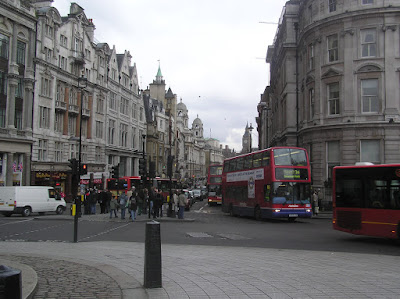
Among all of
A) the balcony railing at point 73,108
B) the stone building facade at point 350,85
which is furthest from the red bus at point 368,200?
the balcony railing at point 73,108

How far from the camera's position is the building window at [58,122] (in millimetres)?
47188

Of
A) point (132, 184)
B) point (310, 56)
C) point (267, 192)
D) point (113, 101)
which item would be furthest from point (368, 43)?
point (113, 101)

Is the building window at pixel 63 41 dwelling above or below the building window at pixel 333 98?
above

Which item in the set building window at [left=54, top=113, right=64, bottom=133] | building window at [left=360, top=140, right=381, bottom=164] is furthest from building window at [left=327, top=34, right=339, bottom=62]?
building window at [left=54, top=113, right=64, bottom=133]

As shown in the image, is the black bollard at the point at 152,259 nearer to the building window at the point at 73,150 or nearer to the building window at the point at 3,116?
the building window at the point at 3,116

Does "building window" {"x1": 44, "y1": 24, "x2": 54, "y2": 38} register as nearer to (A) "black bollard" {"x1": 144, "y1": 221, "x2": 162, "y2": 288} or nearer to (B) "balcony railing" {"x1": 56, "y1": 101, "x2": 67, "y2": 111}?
(B) "balcony railing" {"x1": 56, "y1": 101, "x2": 67, "y2": 111}

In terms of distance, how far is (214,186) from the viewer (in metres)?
48.2

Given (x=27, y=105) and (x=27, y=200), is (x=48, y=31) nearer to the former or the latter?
(x=27, y=105)

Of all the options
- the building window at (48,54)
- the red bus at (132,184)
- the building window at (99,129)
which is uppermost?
the building window at (48,54)

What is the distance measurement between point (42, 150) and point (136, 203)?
23341 mm

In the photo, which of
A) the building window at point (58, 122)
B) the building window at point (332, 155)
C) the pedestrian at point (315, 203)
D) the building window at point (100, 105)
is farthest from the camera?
the building window at point (100, 105)

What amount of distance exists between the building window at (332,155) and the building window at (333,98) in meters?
2.42

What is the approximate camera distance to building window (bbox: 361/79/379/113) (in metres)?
32.0

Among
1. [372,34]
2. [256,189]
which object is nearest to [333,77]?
[372,34]
